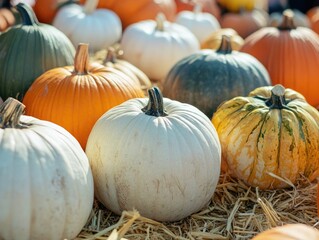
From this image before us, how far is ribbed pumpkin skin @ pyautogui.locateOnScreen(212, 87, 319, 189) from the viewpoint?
2516 mm

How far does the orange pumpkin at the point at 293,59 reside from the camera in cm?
354

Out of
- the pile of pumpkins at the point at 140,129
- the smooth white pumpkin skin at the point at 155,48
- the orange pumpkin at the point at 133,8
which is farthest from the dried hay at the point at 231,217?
the orange pumpkin at the point at 133,8

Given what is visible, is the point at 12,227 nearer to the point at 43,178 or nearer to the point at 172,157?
the point at 43,178

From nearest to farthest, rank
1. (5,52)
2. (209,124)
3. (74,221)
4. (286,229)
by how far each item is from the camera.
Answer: (286,229) → (74,221) → (209,124) → (5,52)

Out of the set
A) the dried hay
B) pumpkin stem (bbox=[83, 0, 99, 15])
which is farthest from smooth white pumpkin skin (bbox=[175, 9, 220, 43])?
the dried hay

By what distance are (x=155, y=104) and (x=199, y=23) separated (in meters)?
2.80

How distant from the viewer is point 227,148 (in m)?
2.61

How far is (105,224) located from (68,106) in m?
0.65

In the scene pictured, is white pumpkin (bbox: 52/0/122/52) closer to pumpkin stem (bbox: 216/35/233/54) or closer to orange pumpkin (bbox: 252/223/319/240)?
pumpkin stem (bbox: 216/35/233/54)

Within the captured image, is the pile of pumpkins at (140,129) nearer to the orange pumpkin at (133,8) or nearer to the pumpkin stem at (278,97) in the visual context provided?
the pumpkin stem at (278,97)

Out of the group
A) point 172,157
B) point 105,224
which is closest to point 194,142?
point 172,157

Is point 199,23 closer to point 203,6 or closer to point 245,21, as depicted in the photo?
point 245,21

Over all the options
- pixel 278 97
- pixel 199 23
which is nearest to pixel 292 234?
pixel 278 97

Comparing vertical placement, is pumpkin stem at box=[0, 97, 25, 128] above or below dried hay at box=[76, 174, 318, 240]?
above
